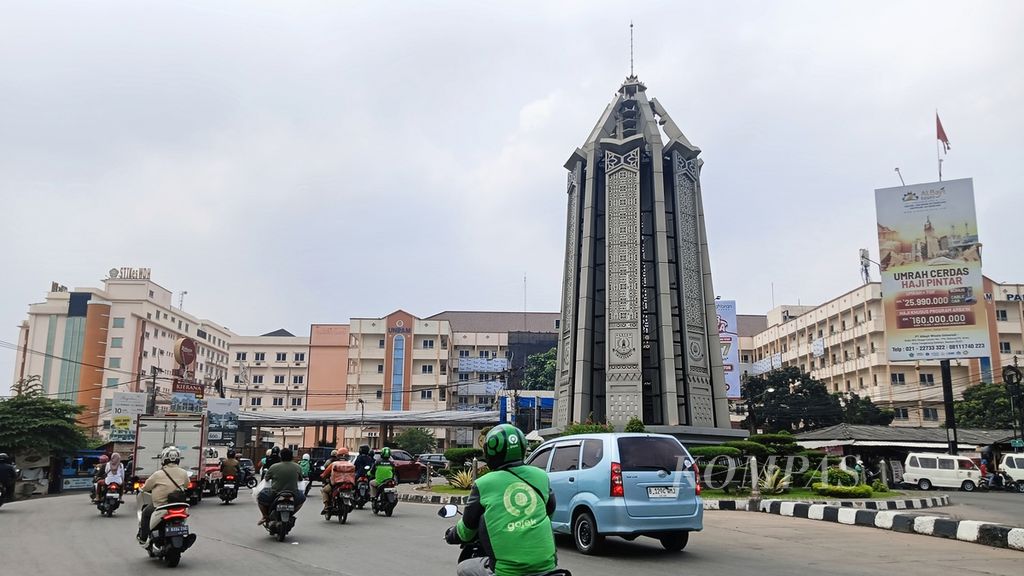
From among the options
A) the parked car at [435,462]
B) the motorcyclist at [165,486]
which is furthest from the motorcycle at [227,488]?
the parked car at [435,462]

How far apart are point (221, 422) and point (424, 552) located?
157 ft

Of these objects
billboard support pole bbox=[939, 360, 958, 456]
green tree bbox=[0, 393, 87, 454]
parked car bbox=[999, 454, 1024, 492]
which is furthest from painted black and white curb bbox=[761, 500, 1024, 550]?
green tree bbox=[0, 393, 87, 454]

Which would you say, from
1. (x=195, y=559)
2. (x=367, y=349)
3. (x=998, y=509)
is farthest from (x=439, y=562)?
(x=367, y=349)

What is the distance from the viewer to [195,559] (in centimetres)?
961

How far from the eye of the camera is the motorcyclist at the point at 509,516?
162 inches

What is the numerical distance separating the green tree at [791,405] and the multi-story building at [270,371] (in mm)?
52114

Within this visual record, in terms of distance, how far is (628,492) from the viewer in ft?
30.0

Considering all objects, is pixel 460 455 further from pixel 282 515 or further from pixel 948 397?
pixel 948 397

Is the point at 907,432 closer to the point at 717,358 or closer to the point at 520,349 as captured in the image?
the point at 717,358

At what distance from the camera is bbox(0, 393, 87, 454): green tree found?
102 ft

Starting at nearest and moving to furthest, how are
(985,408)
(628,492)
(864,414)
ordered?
(628,492)
(985,408)
(864,414)

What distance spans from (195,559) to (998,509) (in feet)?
61.7

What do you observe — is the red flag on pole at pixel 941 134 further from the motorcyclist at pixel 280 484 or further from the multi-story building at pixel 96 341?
the multi-story building at pixel 96 341

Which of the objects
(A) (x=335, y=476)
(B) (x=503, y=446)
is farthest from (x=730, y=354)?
(B) (x=503, y=446)
